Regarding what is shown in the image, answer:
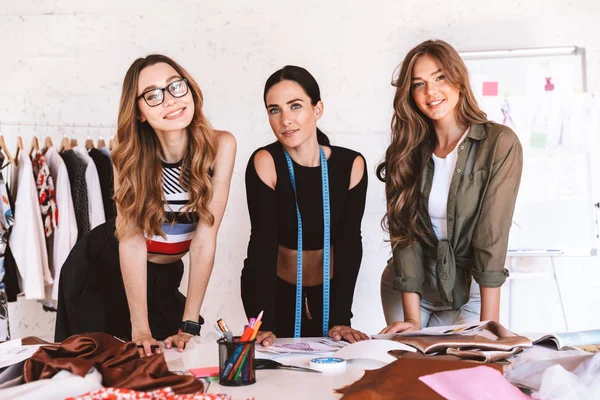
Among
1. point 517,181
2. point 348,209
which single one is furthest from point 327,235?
point 517,181

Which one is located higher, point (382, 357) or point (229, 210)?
point (229, 210)

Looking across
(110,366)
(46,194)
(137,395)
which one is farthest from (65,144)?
(137,395)

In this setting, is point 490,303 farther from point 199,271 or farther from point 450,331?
point 199,271

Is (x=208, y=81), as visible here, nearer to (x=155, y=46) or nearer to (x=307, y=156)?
(x=155, y=46)

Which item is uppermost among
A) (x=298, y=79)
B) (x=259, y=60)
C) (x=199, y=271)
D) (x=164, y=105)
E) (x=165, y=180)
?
(x=259, y=60)

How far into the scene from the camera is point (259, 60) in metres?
3.93

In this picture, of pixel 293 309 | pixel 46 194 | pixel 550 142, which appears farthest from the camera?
pixel 550 142

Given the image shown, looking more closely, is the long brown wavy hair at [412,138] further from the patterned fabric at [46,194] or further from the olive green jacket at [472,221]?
the patterned fabric at [46,194]

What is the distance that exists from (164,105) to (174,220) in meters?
0.38

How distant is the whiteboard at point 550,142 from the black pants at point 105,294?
2023 mm

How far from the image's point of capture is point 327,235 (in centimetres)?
231

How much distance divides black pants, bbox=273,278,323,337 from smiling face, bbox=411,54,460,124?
2.43 feet

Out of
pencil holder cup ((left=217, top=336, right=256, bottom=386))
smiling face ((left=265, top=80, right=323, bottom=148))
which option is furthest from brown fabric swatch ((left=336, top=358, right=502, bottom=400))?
smiling face ((left=265, top=80, right=323, bottom=148))

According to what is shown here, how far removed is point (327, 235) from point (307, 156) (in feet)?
0.95
